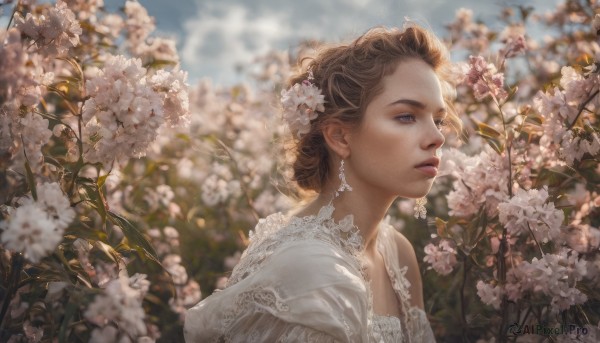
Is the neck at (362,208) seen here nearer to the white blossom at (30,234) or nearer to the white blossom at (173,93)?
the white blossom at (173,93)

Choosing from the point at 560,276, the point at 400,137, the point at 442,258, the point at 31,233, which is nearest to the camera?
the point at 31,233

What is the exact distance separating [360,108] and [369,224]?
417 mm

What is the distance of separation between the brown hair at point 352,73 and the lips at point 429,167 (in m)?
0.26

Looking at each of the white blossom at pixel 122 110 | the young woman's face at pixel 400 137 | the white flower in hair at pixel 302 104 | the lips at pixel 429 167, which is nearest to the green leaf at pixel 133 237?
the white blossom at pixel 122 110

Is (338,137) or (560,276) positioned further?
(338,137)

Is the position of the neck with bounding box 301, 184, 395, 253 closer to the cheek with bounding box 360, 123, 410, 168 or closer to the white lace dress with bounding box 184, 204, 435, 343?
the white lace dress with bounding box 184, 204, 435, 343

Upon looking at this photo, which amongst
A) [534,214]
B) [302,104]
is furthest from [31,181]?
[534,214]

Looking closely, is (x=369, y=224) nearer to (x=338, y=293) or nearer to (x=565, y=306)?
(x=338, y=293)

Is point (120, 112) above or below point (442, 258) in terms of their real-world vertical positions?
above

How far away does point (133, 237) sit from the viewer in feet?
4.95

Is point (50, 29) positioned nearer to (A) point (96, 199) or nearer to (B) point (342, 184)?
(A) point (96, 199)

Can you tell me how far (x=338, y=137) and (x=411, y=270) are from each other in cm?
81

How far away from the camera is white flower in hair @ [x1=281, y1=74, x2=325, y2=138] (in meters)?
1.88

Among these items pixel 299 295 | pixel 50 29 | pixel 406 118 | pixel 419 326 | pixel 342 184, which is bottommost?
pixel 419 326
